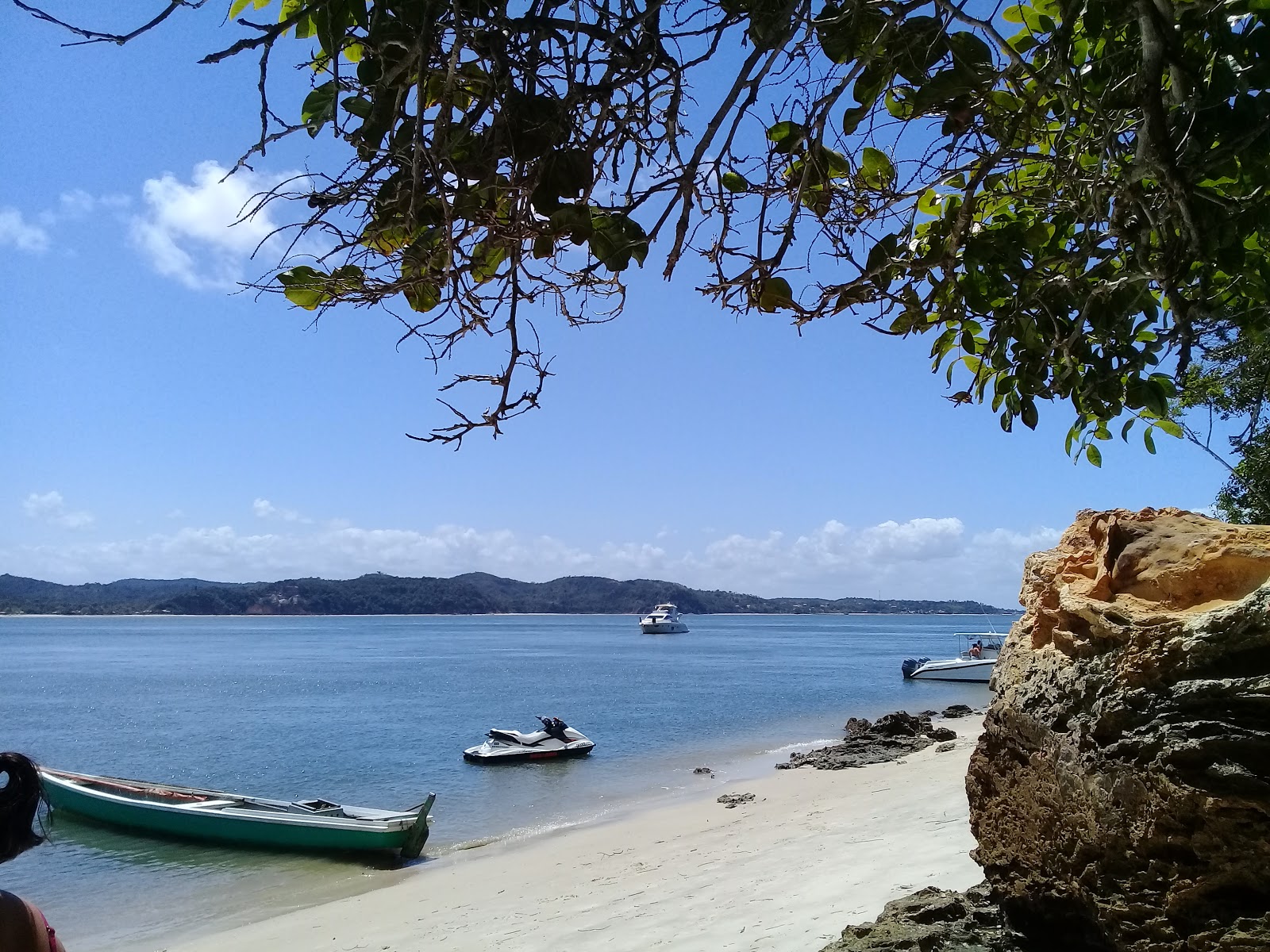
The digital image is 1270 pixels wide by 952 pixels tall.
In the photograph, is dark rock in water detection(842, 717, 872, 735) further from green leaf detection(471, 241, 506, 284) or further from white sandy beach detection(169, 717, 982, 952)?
green leaf detection(471, 241, 506, 284)

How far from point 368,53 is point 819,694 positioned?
39.1m

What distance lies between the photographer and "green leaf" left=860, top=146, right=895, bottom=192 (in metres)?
2.50

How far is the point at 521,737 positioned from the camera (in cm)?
2281

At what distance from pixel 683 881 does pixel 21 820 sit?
7.84 meters

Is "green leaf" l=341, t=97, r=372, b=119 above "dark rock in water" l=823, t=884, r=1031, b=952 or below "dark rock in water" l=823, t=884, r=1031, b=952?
above

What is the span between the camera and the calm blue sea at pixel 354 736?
13.1 meters

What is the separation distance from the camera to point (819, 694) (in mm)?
38656

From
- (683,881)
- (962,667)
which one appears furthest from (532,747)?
(962,667)

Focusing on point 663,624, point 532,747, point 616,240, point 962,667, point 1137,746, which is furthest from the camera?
point 663,624

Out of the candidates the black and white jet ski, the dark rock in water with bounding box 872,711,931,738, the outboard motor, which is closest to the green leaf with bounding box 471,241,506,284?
the dark rock in water with bounding box 872,711,931,738

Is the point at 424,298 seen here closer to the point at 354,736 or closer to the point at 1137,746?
the point at 1137,746

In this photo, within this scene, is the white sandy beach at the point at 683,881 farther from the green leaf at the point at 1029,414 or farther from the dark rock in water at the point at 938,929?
the green leaf at the point at 1029,414

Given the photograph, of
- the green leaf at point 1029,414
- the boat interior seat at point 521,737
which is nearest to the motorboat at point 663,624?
the boat interior seat at point 521,737

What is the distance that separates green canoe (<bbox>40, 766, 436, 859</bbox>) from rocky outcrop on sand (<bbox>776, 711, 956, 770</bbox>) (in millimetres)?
8834
